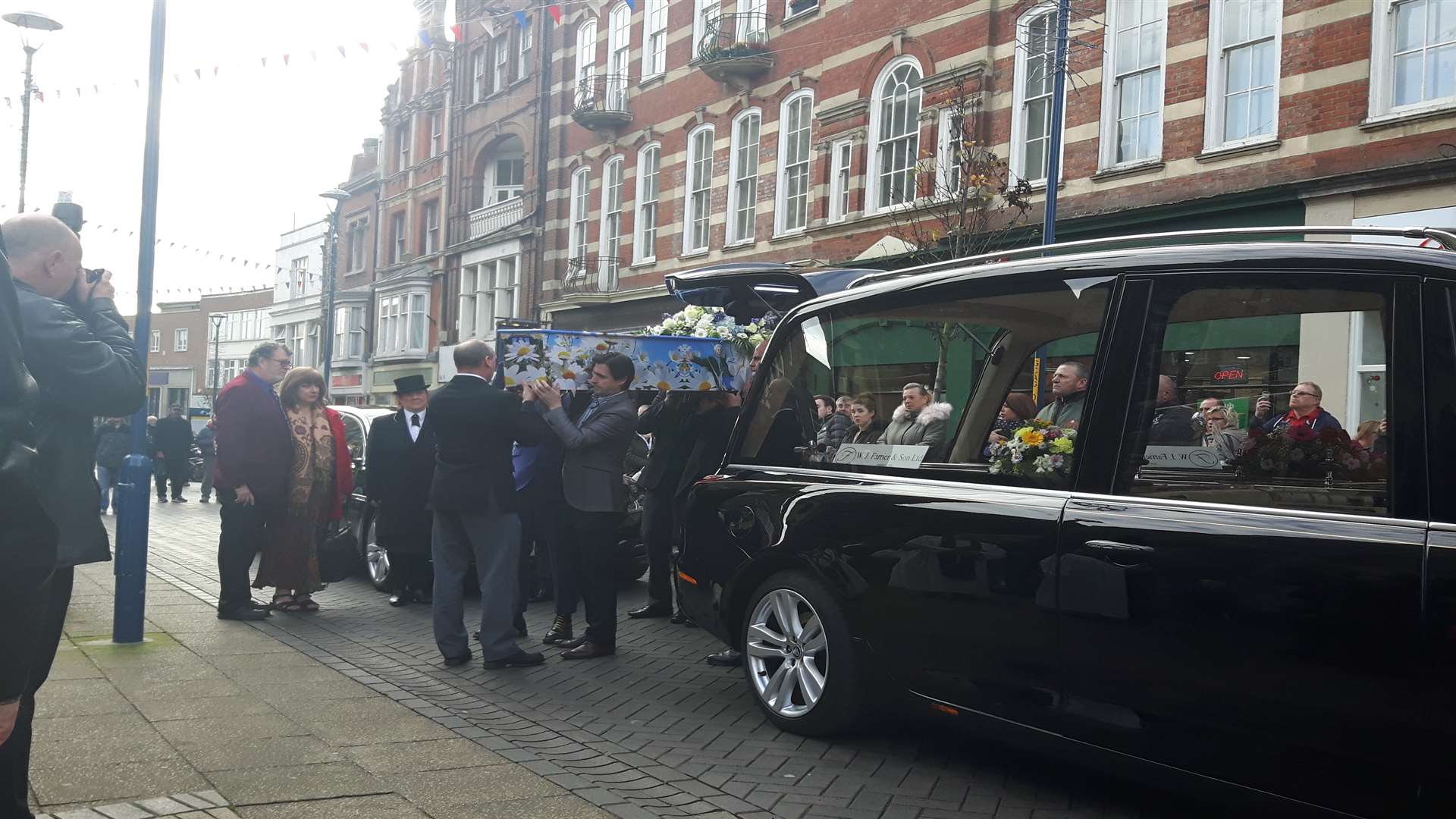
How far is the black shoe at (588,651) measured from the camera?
7.16m

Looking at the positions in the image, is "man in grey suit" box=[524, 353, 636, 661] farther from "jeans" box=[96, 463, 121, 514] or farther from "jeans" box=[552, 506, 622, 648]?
"jeans" box=[96, 463, 121, 514]

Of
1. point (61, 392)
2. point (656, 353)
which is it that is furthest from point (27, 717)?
point (656, 353)

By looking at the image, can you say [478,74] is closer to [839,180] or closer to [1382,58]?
[839,180]

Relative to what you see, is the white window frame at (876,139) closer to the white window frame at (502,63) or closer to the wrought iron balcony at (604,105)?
the wrought iron balcony at (604,105)

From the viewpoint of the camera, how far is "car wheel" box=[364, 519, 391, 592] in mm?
10133

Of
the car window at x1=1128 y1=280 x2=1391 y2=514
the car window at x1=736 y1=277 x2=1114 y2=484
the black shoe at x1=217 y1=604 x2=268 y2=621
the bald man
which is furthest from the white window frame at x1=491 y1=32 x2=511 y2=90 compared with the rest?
the car window at x1=1128 y1=280 x2=1391 y2=514

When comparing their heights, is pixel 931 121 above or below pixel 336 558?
above

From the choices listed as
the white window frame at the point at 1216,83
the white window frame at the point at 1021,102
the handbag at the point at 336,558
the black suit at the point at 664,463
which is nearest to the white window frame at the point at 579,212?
the white window frame at the point at 1021,102

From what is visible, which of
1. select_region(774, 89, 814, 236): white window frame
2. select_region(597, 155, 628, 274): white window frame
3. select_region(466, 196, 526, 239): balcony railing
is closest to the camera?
select_region(774, 89, 814, 236): white window frame

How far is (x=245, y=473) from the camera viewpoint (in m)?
8.51

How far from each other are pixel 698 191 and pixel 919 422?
20883 mm

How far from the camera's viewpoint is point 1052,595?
4.24 metres

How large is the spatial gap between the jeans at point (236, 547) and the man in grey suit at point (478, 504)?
2.16m

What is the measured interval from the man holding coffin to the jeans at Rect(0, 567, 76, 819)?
17.1ft
